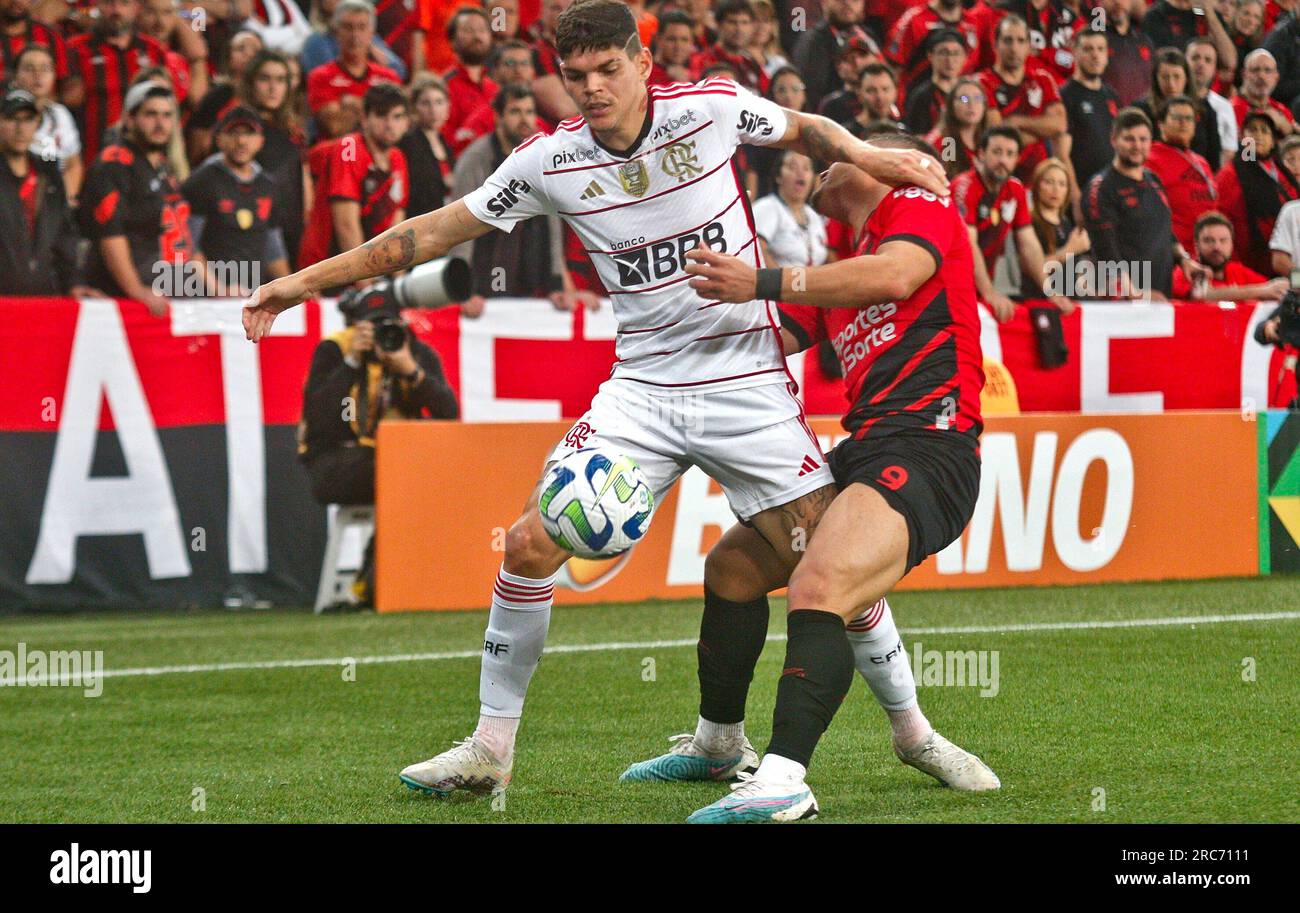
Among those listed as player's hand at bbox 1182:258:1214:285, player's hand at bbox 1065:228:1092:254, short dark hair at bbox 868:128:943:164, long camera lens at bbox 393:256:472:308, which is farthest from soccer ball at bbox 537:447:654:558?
player's hand at bbox 1182:258:1214:285

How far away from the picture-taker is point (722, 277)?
16.1 feet

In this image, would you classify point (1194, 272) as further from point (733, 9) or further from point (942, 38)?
point (733, 9)

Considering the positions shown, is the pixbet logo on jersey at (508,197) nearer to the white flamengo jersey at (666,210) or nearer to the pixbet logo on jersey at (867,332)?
the white flamengo jersey at (666,210)

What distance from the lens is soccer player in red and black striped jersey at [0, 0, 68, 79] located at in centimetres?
1215

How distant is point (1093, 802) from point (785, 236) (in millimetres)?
7826

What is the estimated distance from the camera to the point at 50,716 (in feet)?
24.3

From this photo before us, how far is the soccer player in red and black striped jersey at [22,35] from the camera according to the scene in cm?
1215

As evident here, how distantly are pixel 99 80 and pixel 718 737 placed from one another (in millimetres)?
8468

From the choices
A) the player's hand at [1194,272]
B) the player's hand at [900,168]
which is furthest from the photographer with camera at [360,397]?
the player's hand at [1194,272]

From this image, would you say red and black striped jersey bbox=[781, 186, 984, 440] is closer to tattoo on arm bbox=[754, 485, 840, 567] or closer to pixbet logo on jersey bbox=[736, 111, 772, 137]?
tattoo on arm bbox=[754, 485, 840, 567]

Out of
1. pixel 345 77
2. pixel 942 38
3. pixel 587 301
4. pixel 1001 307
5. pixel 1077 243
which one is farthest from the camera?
pixel 942 38

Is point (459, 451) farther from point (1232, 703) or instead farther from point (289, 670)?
Result: point (1232, 703)

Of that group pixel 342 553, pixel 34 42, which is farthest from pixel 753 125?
pixel 34 42
